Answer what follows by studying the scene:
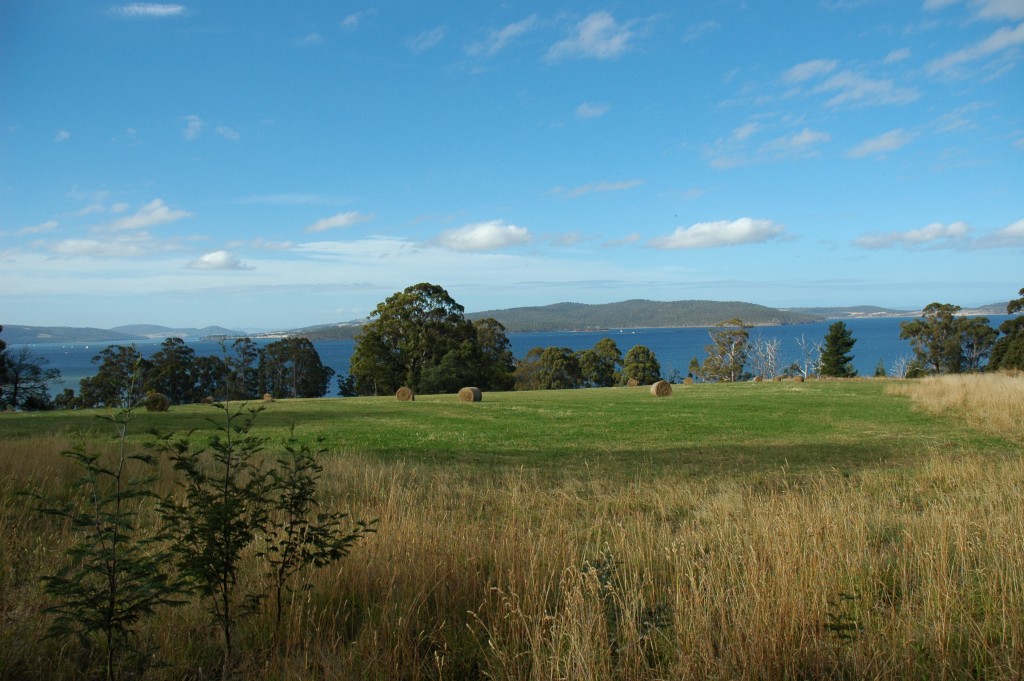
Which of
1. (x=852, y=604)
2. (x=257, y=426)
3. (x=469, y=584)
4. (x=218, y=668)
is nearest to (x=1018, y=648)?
(x=852, y=604)

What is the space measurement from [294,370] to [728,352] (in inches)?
2025

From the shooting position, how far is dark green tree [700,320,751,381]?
2980 inches

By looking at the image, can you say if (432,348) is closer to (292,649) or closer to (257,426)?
(257,426)

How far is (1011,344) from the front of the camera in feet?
188

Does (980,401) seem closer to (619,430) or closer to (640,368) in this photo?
(619,430)

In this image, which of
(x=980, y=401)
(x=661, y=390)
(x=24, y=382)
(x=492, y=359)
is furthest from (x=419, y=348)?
(x=980, y=401)

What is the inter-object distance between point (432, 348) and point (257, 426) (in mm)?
32322

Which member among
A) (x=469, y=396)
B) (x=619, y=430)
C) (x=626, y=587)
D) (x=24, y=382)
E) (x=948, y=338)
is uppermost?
(x=948, y=338)

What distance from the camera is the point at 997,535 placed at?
18.3 feet

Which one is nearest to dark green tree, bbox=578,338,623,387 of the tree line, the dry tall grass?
the tree line

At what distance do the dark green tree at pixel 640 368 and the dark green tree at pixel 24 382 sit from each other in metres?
54.2

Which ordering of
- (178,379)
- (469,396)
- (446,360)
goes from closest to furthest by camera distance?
(469,396)
(446,360)
(178,379)

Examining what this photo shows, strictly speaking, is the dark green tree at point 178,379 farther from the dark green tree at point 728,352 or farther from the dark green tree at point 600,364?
the dark green tree at point 728,352

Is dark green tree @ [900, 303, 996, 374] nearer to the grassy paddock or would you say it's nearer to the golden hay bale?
the golden hay bale
